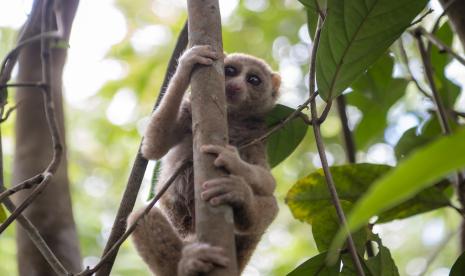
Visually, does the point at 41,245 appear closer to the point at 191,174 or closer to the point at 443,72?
the point at 191,174

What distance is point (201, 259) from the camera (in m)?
2.40

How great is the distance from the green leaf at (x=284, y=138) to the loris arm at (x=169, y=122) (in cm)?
68

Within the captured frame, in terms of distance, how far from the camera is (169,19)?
9.02 metres

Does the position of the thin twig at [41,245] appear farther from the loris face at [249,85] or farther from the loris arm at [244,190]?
the loris face at [249,85]

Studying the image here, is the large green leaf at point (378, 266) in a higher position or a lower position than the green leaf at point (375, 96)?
lower

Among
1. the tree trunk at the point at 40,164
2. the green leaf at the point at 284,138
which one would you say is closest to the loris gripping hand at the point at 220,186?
the green leaf at the point at 284,138

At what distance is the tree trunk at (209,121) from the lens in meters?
2.23

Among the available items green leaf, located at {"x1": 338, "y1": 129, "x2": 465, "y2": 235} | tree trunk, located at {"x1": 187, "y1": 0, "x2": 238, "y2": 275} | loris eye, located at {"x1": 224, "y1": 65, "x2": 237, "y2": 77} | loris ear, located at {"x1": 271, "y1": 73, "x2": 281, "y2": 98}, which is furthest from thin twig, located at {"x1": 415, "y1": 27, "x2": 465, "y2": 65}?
green leaf, located at {"x1": 338, "y1": 129, "x2": 465, "y2": 235}

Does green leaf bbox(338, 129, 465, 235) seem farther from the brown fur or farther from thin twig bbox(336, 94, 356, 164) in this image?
thin twig bbox(336, 94, 356, 164)

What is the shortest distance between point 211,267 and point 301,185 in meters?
1.44

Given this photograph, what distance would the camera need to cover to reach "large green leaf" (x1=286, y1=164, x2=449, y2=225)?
3430 millimetres

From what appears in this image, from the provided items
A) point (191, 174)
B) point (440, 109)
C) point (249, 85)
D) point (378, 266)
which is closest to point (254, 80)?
point (249, 85)

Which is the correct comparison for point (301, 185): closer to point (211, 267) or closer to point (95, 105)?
Result: point (211, 267)

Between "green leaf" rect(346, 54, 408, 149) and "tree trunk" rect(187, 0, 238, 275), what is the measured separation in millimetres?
2099
